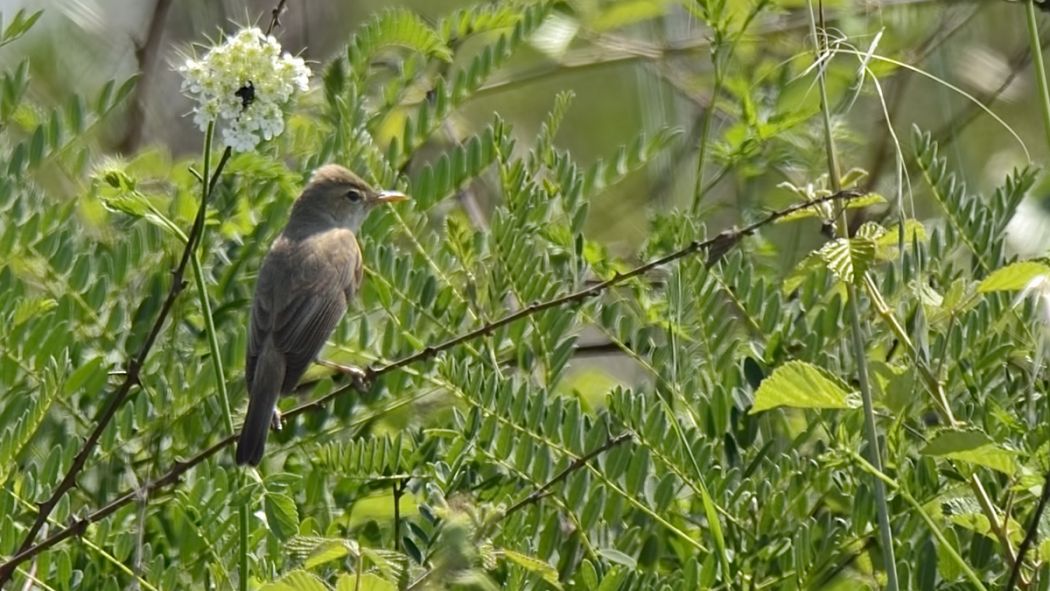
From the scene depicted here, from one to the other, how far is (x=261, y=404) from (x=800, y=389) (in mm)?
1407

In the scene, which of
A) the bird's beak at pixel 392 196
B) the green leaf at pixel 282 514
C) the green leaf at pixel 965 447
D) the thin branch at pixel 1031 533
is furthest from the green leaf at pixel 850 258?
the bird's beak at pixel 392 196

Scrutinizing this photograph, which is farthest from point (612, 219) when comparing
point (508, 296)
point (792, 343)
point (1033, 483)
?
point (1033, 483)

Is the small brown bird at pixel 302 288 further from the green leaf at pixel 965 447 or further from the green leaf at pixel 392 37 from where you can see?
the green leaf at pixel 965 447

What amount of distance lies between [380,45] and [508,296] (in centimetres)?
75

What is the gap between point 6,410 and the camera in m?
3.06

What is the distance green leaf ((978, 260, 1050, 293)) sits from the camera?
2227 mm

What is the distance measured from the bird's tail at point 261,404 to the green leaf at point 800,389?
42.2 inches

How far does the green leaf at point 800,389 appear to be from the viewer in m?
2.23

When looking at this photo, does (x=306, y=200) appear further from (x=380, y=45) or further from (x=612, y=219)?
(x=612, y=219)

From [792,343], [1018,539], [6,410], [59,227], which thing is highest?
[59,227]

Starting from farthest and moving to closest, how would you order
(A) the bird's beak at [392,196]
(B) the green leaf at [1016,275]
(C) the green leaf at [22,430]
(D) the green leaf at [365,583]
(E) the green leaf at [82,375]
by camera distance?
(A) the bird's beak at [392,196]
(E) the green leaf at [82,375]
(C) the green leaf at [22,430]
(B) the green leaf at [1016,275]
(D) the green leaf at [365,583]

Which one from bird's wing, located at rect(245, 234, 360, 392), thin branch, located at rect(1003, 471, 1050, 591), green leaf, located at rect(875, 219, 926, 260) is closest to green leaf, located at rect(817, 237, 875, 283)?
green leaf, located at rect(875, 219, 926, 260)

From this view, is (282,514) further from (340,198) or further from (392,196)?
(340,198)

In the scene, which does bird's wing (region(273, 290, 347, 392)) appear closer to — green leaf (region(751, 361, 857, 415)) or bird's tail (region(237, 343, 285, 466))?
bird's tail (region(237, 343, 285, 466))
